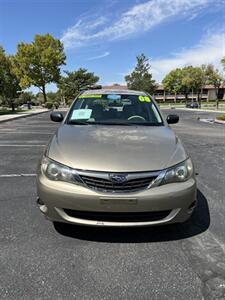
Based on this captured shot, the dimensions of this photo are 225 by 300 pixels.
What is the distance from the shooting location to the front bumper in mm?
3041

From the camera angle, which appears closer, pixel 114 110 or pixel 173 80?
pixel 114 110

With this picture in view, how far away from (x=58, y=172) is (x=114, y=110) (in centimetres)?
193

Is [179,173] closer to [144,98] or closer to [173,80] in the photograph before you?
[144,98]

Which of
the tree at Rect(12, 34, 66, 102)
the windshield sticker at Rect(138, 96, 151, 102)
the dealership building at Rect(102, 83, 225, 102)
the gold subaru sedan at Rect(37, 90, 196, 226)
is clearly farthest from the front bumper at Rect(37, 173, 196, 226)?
the dealership building at Rect(102, 83, 225, 102)

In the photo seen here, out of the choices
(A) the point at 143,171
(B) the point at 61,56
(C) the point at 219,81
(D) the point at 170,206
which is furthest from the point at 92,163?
(B) the point at 61,56

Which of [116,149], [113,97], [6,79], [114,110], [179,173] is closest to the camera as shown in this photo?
[179,173]

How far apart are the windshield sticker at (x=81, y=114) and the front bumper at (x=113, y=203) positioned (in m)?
1.59

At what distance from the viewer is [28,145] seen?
34.1 ft

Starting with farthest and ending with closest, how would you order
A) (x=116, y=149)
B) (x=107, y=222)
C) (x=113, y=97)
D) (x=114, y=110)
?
(x=113, y=97), (x=114, y=110), (x=116, y=149), (x=107, y=222)

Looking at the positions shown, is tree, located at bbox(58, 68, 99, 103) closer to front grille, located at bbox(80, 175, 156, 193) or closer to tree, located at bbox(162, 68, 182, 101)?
tree, located at bbox(162, 68, 182, 101)

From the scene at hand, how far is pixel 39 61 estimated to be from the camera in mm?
53031

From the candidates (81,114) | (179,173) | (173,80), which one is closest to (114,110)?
(81,114)

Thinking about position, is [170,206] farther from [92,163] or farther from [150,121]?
[150,121]

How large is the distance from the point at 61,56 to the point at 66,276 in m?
54.5
